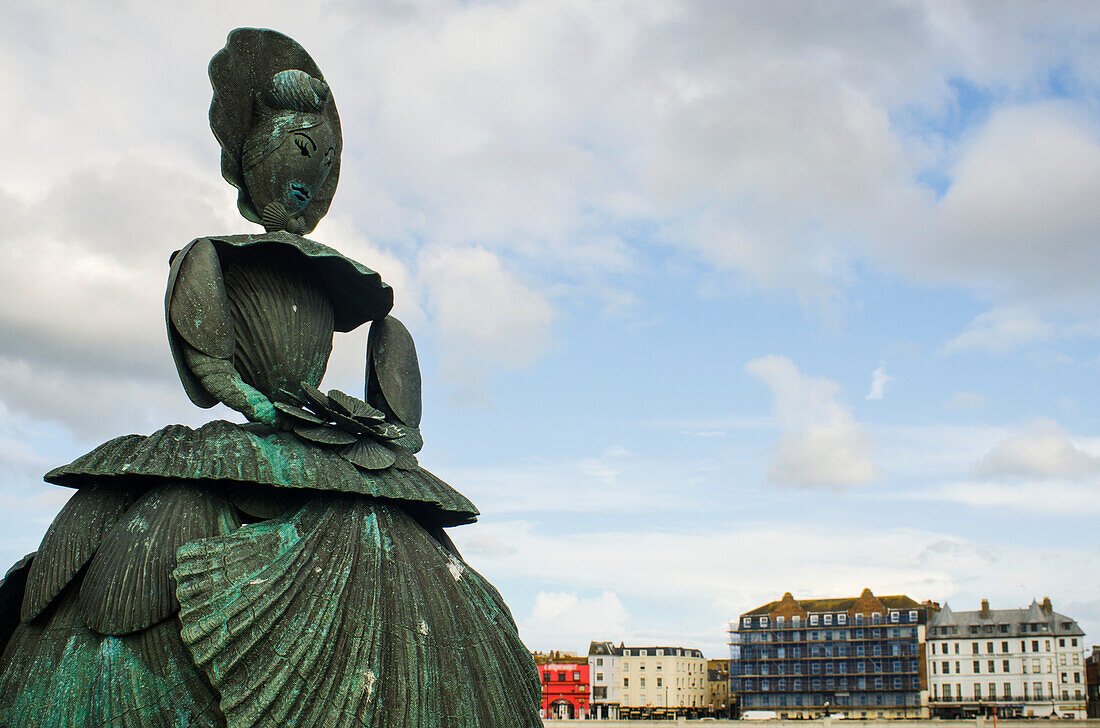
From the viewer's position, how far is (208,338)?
24.7ft

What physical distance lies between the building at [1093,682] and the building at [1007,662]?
4634 millimetres

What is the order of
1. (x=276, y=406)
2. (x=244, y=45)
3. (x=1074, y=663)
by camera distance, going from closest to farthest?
(x=276, y=406)
(x=244, y=45)
(x=1074, y=663)

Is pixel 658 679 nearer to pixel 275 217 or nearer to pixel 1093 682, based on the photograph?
pixel 1093 682

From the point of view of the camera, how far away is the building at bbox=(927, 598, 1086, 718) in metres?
87.1

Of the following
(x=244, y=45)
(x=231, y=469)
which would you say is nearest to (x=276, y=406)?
(x=231, y=469)

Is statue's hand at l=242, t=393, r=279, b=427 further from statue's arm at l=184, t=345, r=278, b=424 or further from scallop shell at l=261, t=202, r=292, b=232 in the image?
scallop shell at l=261, t=202, r=292, b=232

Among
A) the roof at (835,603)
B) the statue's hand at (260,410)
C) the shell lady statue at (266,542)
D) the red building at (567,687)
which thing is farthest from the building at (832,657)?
the statue's hand at (260,410)

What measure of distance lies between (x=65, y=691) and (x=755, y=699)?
99.5 metres

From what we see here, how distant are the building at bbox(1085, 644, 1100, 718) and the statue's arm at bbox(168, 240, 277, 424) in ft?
319

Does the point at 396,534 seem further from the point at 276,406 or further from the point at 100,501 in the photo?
the point at 100,501

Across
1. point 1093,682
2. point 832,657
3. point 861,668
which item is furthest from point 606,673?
point 1093,682

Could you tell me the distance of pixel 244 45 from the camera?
8.51 metres

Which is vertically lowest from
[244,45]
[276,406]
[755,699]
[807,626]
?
[755,699]

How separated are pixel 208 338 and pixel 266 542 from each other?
1554mm
